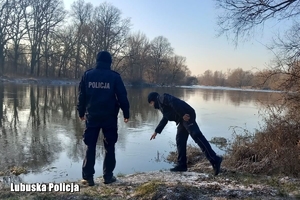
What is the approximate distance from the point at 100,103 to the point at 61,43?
44.9 m

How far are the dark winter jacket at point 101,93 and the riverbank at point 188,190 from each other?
112cm

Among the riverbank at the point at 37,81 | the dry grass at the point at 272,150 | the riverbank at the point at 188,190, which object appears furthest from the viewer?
the riverbank at the point at 37,81

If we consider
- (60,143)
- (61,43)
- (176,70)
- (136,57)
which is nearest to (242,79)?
(176,70)

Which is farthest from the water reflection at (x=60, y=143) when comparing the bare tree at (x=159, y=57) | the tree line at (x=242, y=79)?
the bare tree at (x=159, y=57)

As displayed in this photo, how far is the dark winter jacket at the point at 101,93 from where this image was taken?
4566mm

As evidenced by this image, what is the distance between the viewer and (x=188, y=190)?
4.09 metres

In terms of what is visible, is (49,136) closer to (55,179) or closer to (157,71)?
(55,179)

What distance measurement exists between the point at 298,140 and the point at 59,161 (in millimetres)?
5746

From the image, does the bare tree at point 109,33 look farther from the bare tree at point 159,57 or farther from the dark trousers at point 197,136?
the dark trousers at point 197,136

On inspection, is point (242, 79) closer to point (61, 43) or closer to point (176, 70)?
point (176, 70)

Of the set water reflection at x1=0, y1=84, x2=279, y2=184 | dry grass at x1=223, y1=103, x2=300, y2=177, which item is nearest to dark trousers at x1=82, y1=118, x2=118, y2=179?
water reflection at x1=0, y1=84, x2=279, y2=184

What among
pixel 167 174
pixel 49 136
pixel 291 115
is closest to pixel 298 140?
pixel 291 115

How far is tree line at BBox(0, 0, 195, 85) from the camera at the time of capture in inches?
1617

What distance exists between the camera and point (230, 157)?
714 cm
